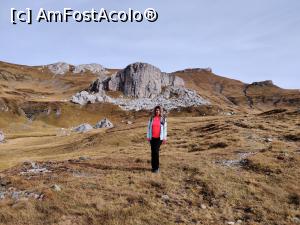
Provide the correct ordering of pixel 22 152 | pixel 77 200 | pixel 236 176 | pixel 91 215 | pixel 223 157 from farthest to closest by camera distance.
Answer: pixel 22 152 → pixel 223 157 → pixel 236 176 → pixel 77 200 → pixel 91 215

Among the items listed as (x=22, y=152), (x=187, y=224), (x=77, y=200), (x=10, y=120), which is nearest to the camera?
(x=187, y=224)

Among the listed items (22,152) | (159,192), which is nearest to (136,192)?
(159,192)

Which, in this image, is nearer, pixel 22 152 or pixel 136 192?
pixel 136 192

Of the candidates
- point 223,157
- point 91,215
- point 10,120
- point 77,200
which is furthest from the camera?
point 10,120

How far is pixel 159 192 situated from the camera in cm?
1812

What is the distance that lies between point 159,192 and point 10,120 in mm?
157021

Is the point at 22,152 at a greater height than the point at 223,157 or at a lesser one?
lesser

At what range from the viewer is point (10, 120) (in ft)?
534

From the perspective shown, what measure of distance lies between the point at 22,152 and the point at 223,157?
163 feet

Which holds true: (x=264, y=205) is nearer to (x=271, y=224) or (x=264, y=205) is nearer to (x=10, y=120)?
(x=271, y=224)

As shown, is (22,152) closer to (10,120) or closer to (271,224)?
(271,224)

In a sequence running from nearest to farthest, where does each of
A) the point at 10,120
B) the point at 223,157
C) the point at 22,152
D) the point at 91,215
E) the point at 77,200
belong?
the point at 91,215 → the point at 77,200 → the point at 223,157 → the point at 22,152 → the point at 10,120

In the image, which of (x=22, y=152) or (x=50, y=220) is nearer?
(x=50, y=220)

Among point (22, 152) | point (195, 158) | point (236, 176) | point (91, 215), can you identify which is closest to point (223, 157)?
point (195, 158)
